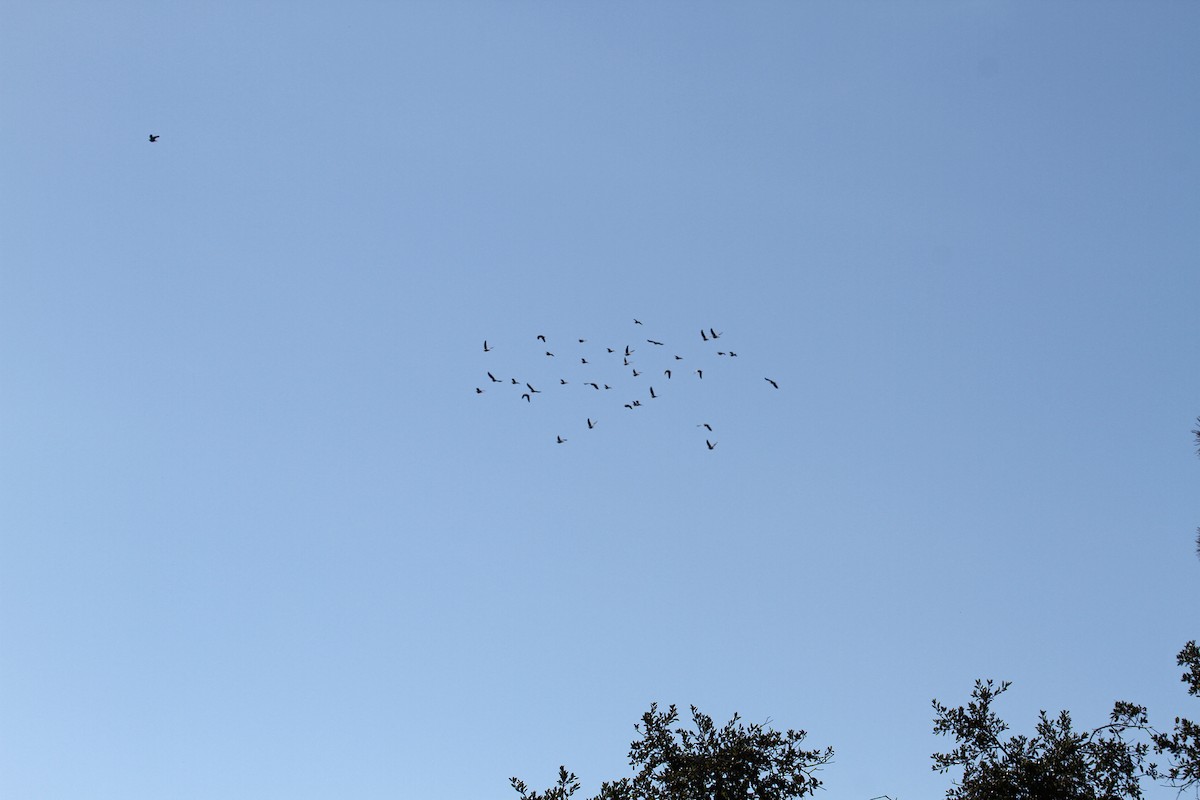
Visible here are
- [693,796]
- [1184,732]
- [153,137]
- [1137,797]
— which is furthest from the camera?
[153,137]

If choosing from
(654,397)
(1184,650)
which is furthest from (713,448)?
(1184,650)

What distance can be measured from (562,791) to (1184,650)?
1657cm

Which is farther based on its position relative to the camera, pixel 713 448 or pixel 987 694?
pixel 713 448

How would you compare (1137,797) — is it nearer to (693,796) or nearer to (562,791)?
(693,796)

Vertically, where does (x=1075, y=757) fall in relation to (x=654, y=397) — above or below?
below

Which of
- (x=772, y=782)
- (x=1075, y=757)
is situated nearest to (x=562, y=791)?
(x=772, y=782)

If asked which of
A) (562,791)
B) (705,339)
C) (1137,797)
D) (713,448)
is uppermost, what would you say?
(705,339)

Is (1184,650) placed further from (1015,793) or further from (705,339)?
(705,339)

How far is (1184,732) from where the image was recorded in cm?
2311

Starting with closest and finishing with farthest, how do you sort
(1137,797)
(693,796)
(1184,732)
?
(1184,732) < (1137,797) < (693,796)

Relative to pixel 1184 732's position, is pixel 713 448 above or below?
above

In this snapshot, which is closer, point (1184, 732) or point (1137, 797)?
point (1184, 732)

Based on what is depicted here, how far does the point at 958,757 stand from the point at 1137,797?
4.54m

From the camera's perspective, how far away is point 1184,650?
78.3 feet
